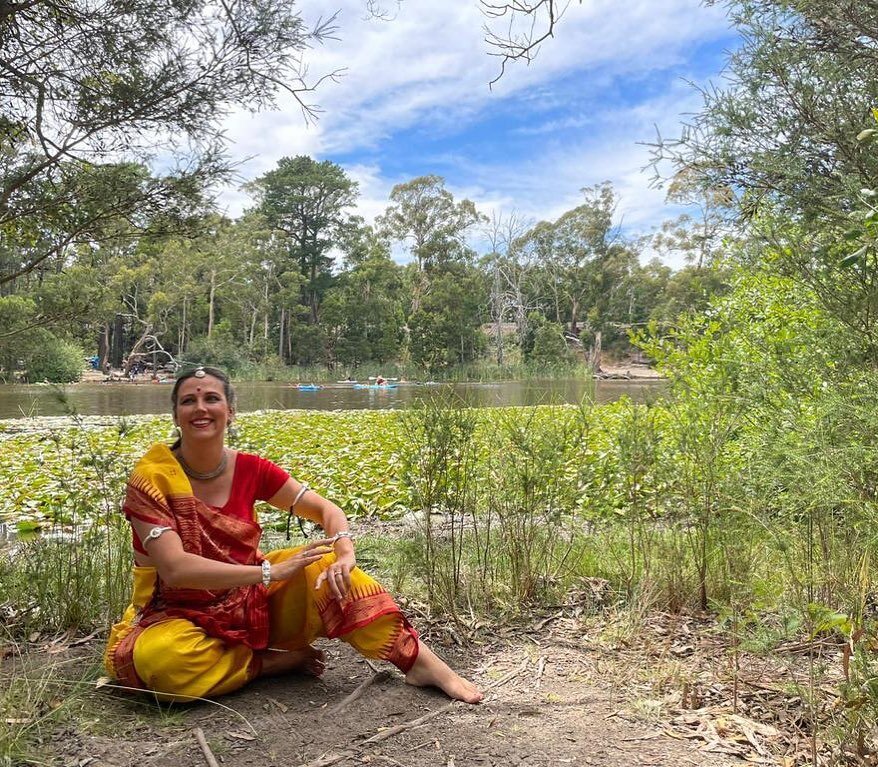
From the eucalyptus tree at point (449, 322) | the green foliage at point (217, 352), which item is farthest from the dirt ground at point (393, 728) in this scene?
the eucalyptus tree at point (449, 322)

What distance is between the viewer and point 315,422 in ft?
31.2

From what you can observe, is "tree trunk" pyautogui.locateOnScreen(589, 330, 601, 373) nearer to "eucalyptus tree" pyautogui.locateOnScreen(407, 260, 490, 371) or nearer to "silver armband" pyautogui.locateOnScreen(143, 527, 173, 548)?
"eucalyptus tree" pyautogui.locateOnScreen(407, 260, 490, 371)

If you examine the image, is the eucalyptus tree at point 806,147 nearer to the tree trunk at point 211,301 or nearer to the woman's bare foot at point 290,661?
the woman's bare foot at point 290,661

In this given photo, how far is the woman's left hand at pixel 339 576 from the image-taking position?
191 centimetres

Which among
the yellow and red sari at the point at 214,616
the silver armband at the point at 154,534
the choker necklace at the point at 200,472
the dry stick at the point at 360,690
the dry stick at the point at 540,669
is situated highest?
the choker necklace at the point at 200,472

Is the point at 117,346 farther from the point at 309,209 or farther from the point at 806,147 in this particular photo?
the point at 806,147

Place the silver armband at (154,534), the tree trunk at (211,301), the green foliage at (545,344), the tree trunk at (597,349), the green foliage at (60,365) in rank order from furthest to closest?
1. the tree trunk at (597,349)
2. the green foliage at (545,344)
3. the tree trunk at (211,301)
4. the green foliage at (60,365)
5. the silver armband at (154,534)

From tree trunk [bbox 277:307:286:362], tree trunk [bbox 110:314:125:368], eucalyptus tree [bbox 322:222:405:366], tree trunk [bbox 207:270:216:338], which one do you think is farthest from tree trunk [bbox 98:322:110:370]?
eucalyptus tree [bbox 322:222:405:366]

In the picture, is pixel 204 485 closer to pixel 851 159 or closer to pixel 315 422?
pixel 851 159

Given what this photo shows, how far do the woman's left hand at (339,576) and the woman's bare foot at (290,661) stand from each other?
0.96 ft

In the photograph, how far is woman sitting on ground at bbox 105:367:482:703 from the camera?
6.13ft

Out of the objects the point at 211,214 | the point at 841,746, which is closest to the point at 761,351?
the point at 841,746

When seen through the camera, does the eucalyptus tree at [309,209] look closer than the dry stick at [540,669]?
No

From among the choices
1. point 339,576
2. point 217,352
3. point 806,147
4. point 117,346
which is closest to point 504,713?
point 339,576
